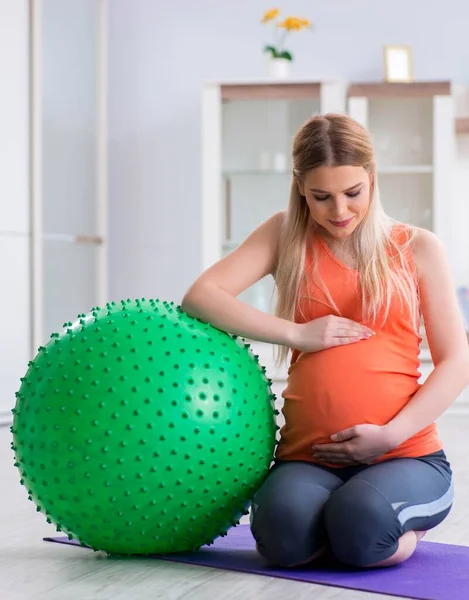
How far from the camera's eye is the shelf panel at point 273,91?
478cm

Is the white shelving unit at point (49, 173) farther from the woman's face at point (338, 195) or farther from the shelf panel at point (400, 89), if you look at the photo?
the woman's face at point (338, 195)

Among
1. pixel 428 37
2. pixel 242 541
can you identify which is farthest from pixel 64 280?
pixel 242 541

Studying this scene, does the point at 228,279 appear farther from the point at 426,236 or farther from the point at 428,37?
the point at 428,37

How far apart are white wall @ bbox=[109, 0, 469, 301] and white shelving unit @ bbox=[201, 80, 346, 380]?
0.37 metres

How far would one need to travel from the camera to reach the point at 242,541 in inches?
81.2

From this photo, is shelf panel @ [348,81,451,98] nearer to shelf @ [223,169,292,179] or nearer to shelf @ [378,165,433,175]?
shelf @ [378,165,433,175]

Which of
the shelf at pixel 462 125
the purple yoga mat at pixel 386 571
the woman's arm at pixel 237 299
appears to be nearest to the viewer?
the purple yoga mat at pixel 386 571

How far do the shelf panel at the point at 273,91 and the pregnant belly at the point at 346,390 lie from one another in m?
3.07

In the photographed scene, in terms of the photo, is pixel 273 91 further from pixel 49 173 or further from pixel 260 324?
pixel 260 324

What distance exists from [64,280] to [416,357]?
3.12 metres

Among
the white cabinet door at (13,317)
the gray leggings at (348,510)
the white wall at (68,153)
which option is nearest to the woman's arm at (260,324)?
the gray leggings at (348,510)

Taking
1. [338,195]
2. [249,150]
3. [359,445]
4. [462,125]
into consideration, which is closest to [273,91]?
[249,150]

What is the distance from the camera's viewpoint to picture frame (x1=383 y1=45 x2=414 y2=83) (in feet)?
16.1

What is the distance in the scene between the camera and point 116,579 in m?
1.76
